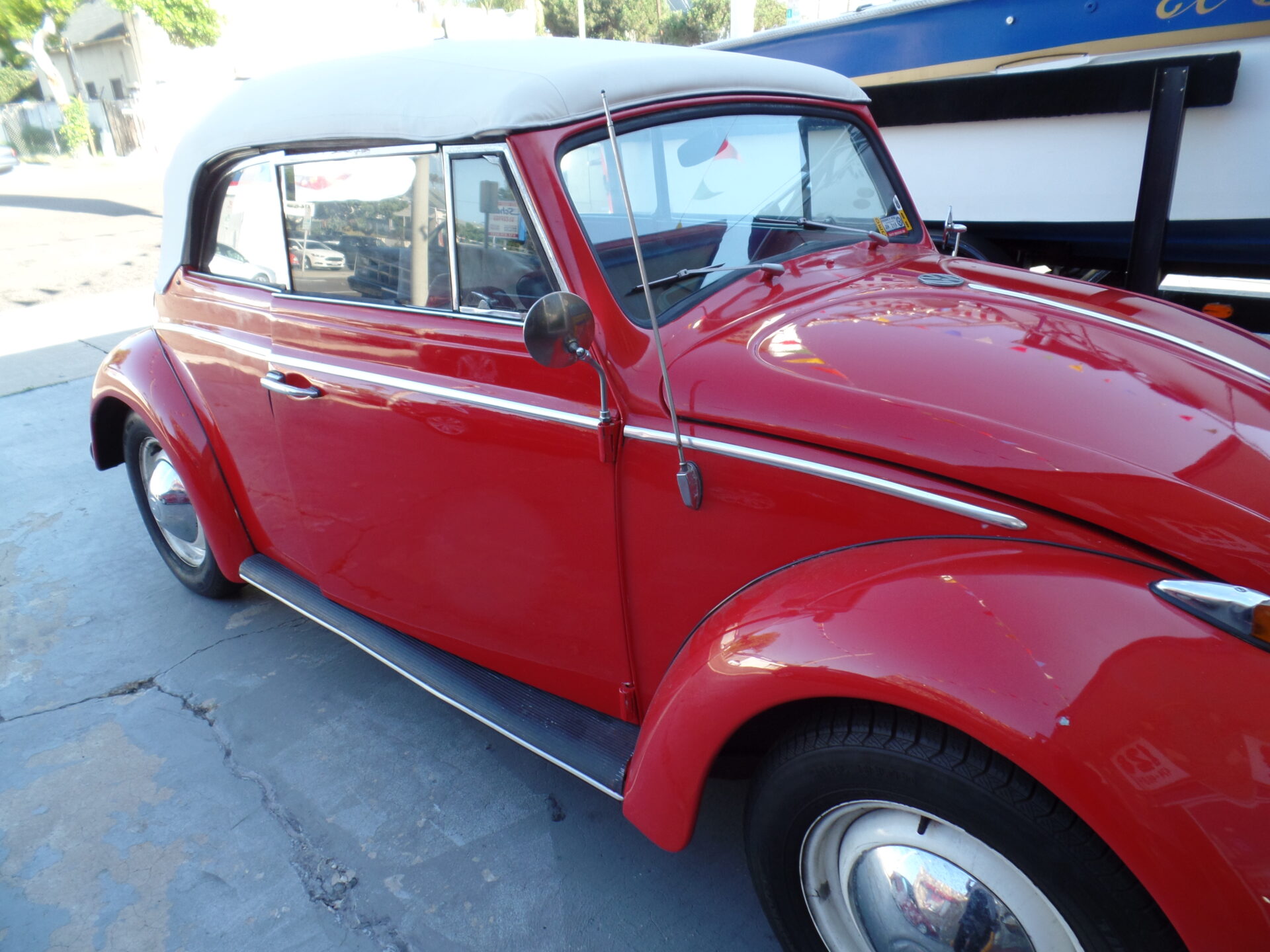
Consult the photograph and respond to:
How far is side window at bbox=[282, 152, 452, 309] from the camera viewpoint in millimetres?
1961

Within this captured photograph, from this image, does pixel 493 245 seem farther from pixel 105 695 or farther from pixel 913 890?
pixel 105 695

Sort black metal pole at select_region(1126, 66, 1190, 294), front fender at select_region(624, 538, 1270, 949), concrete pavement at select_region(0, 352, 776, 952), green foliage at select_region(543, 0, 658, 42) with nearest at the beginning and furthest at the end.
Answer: front fender at select_region(624, 538, 1270, 949)
concrete pavement at select_region(0, 352, 776, 952)
black metal pole at select_region(1126, 66, 1190, 294)
green foliage at select_region(543, 0, 658, 42)

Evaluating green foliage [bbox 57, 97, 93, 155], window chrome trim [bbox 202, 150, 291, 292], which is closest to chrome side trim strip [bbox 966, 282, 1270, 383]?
window chrome trim [bbox 202, 150, 291, 292]

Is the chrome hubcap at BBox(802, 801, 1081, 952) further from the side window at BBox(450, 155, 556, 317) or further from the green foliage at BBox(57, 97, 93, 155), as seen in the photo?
the green foliage at BBox(57, 97, 93, 155)

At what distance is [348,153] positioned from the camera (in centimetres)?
210

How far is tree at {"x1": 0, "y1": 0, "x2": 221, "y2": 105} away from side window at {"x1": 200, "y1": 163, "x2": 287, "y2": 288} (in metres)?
29.2

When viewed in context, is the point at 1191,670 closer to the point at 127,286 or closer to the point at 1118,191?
the point at 1118,191

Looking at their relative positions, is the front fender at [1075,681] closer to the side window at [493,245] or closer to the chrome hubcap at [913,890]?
the chrome hubcap at [913,890]

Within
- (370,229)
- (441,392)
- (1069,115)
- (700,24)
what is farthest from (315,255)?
(700,24)

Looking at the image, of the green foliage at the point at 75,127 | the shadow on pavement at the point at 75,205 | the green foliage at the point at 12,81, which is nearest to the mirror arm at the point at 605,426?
the shadow on pavement at the point at 75,205

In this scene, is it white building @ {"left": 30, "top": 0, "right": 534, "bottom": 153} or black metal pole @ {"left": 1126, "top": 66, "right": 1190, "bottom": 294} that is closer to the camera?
black metal pole @ {"left": 1126, "top": 66, "right": 1190, "bottom": 294}

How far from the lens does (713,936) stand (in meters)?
1.88

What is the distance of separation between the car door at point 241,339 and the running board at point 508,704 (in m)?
0.33

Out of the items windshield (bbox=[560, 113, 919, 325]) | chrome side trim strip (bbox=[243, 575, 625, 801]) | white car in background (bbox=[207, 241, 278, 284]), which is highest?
windshield (bbox=[560, 113, 919, 325])
